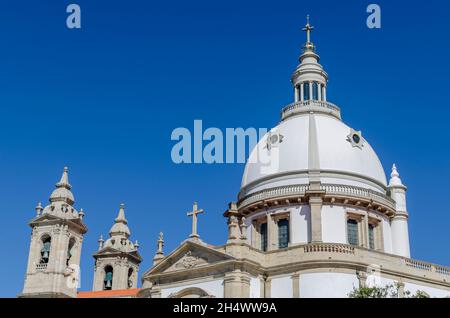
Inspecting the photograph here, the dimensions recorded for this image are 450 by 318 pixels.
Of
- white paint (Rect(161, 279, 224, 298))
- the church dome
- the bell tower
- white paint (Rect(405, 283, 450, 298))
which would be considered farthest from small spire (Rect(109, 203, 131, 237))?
white paint (Rect(405, 283, 450, 298))

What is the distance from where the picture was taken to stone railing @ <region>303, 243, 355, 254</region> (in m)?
45.1

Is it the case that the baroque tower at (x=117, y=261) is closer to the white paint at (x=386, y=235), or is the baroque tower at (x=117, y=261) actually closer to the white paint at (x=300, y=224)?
the white paint at (x=300, y=224)

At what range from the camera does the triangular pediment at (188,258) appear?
45344 millimetres

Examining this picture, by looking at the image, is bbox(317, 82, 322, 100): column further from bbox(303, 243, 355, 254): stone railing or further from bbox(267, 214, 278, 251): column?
bbox(303, 243, 355, 254): stone railing

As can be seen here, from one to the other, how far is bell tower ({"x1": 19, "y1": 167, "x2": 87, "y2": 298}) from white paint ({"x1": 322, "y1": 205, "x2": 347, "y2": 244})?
24.1 m

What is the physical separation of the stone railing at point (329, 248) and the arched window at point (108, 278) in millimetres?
30499

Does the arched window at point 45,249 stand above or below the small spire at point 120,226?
below

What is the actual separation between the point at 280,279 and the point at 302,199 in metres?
7.44

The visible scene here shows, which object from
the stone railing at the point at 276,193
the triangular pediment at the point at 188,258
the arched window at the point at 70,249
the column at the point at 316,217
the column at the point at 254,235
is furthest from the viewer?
the arched window at the point at 70,249

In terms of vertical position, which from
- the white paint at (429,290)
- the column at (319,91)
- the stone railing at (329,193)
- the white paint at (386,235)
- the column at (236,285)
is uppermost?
the column at (319,91)

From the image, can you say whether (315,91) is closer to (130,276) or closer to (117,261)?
(117,261)

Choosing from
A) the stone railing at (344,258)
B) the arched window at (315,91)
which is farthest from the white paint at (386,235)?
the arched window at (315,91)

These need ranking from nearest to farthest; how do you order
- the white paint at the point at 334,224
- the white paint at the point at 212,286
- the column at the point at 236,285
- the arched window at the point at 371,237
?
the column at the point at 236,285
the white paint at the point at 212,286
the white paint at the point at 334,224
the arched window at the point at 371,237
